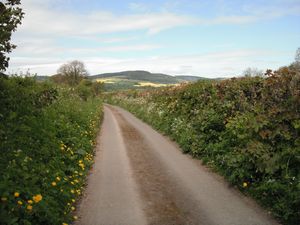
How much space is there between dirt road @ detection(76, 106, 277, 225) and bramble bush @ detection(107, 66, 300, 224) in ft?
1.34

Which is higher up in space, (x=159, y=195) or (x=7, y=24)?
(x=7, y=24)

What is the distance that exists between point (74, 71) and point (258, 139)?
76.0 metres

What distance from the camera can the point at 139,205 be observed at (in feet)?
24.6

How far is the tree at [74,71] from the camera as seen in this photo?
3025 inches

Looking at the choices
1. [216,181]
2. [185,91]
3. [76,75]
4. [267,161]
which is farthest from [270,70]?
[76,75]

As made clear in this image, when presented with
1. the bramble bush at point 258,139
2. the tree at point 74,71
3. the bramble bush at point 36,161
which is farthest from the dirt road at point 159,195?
the tree at point 74,71

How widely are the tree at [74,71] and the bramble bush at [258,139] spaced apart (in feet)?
216

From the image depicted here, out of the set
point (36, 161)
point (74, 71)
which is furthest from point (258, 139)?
point (74, 71)

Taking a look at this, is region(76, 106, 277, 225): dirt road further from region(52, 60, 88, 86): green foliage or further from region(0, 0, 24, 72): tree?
region(52, 60, 88, 86): green foliage

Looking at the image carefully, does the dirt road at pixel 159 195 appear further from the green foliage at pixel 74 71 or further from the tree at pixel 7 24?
the green foliage at pixel 74 71

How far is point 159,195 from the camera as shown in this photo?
8195mm

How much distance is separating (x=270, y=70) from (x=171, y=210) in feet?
16.6

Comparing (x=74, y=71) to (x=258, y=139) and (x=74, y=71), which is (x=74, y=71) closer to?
(x=74, y=71)

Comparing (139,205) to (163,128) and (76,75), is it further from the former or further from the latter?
(76,75)
